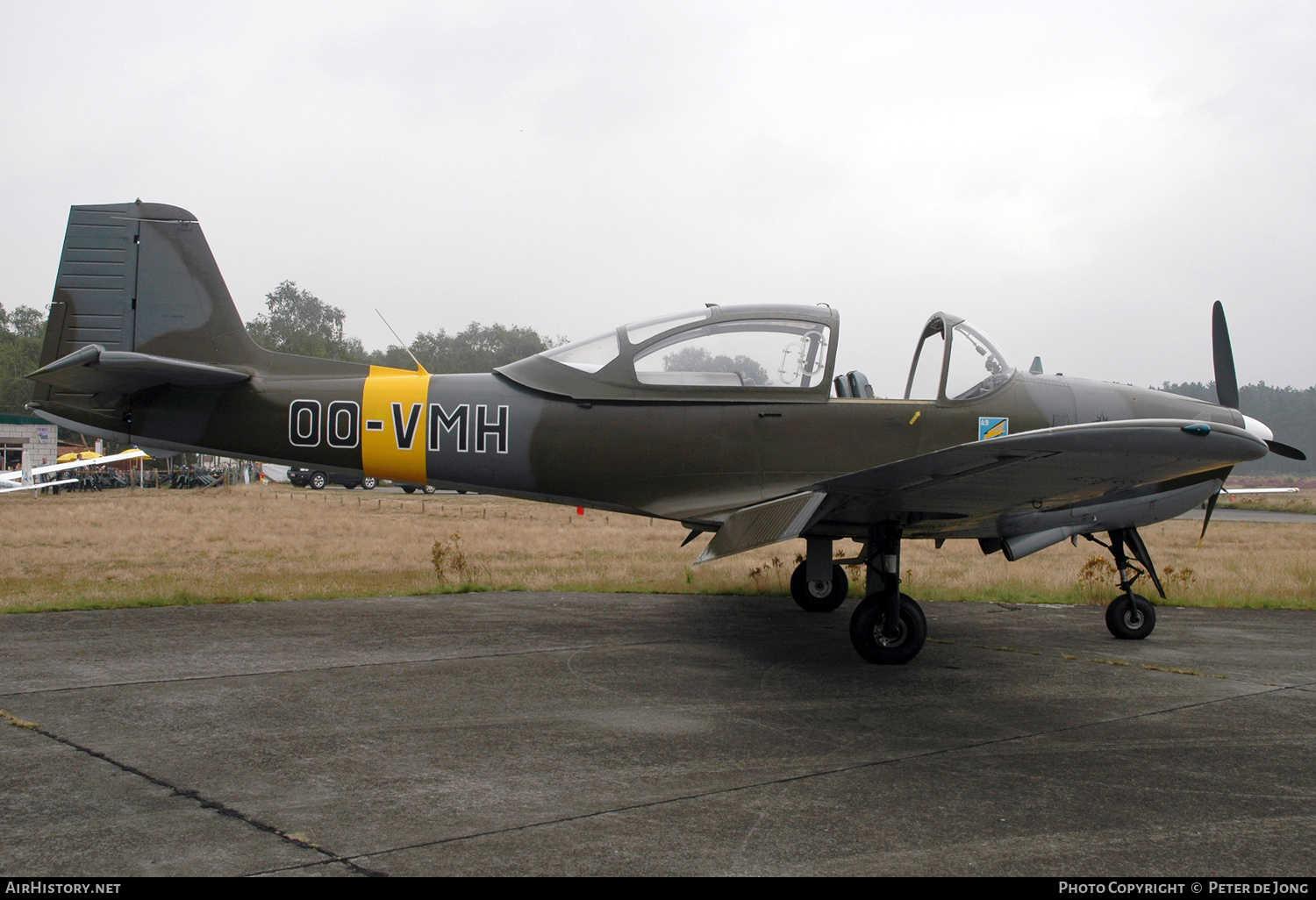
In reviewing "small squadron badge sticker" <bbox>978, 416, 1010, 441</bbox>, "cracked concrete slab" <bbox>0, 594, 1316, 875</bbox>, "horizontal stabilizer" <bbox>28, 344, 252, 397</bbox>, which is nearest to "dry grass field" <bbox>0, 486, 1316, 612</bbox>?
"horizontal stabilizer" <bbox>28, 344, 252, 397</bbox>

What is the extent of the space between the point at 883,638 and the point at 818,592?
2.89m

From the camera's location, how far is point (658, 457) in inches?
290

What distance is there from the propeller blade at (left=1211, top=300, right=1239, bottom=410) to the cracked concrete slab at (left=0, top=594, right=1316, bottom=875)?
7.78ft

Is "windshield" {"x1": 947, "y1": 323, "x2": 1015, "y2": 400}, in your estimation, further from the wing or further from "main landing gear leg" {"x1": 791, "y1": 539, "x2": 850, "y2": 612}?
"main landing gear leg" {"x1": 791, "y1": 539, "x2": 850, "y2": 612}

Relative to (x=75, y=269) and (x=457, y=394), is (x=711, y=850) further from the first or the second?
(x=75, y=269)

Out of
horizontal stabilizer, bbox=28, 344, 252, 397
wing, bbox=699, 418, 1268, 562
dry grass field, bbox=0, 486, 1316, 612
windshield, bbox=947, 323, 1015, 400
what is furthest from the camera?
dry grass field, bbox=0, 486, 1316, 612

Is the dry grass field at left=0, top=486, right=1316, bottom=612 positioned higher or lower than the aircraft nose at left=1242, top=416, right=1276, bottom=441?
lower

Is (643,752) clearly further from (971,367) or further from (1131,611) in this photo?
(1131,611)

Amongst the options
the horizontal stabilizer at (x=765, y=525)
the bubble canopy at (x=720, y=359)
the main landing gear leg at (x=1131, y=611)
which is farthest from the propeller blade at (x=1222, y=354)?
the horizontal stabilizer at (x=765, y=525)

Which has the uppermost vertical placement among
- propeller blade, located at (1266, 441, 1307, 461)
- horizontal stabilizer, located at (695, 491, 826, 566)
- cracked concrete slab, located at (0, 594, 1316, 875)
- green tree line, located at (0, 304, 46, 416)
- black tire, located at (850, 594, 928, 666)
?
Answer: green tree line, located at (0, 304, 46, 416)

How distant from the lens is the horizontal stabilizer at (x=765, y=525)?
532cm

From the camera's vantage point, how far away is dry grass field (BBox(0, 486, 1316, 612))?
10961 millimetres
